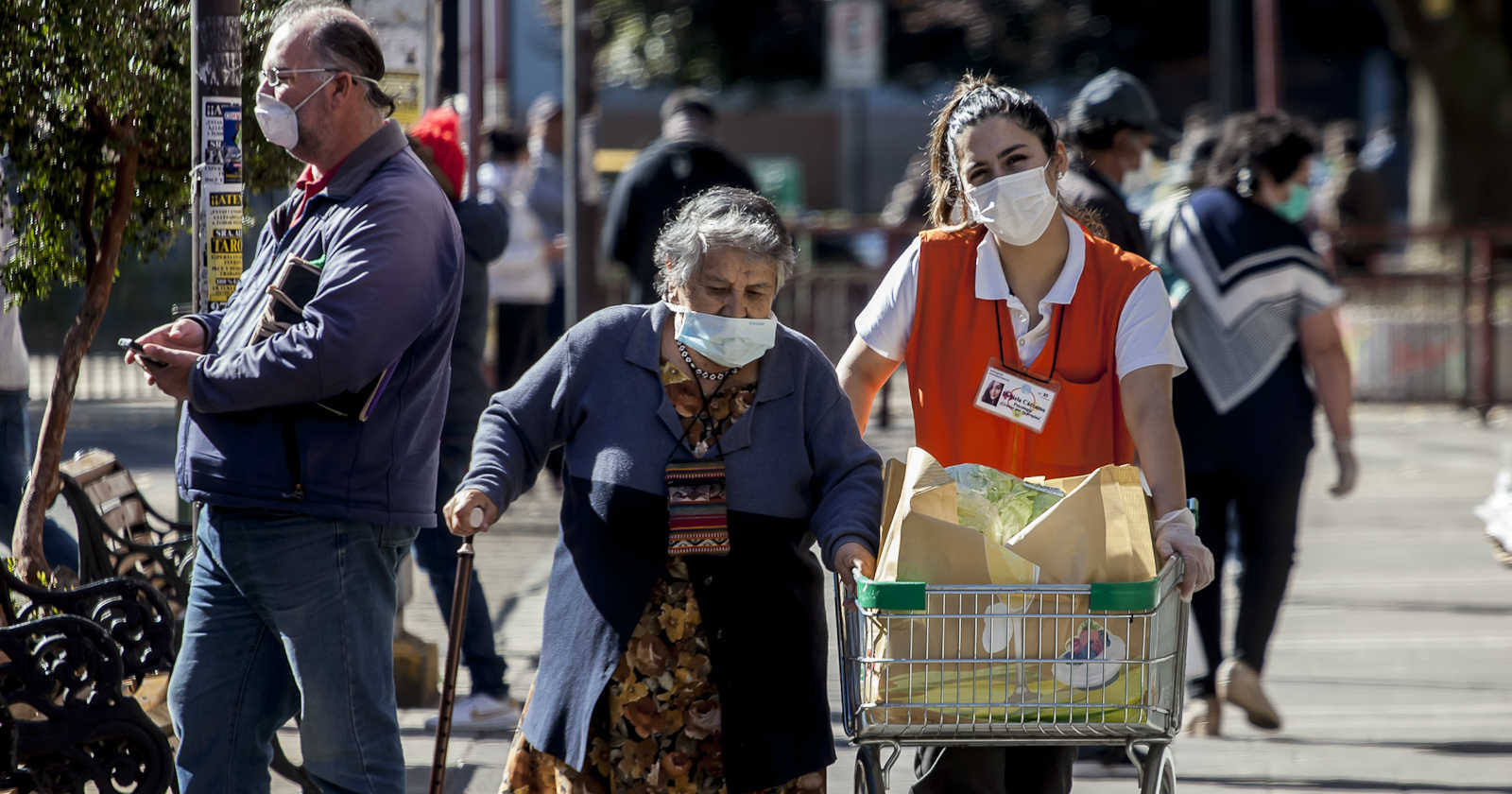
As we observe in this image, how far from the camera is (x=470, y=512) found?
11.3 ft

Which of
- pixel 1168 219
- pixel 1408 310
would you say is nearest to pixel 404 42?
pixel 1168 219

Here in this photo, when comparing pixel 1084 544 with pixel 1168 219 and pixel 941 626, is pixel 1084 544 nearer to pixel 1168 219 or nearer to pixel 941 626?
pixel 941 626

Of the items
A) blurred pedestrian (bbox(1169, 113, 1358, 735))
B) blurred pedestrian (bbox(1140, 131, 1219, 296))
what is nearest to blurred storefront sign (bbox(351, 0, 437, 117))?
blurred pedestrian (bbox(1140, 131, 1219, 296))

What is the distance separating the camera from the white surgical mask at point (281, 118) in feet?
12.2

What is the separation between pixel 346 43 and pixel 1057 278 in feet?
4.68

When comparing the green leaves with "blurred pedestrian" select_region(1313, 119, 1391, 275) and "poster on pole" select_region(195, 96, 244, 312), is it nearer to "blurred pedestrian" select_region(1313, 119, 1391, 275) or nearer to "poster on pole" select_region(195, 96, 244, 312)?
"poster on pole" select_region(195, 96, 244, 312)

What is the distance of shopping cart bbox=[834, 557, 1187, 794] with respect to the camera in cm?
328

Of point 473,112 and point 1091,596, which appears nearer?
point 1091,596

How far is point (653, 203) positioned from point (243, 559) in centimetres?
525

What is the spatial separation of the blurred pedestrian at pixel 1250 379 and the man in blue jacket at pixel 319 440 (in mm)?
3280

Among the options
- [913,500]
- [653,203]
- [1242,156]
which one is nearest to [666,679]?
[913,500]

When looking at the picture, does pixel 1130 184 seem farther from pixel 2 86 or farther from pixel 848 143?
pixel 848 143

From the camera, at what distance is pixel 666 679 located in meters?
3.55

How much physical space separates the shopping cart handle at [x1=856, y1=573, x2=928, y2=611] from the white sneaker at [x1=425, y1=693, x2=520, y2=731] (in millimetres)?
3017
